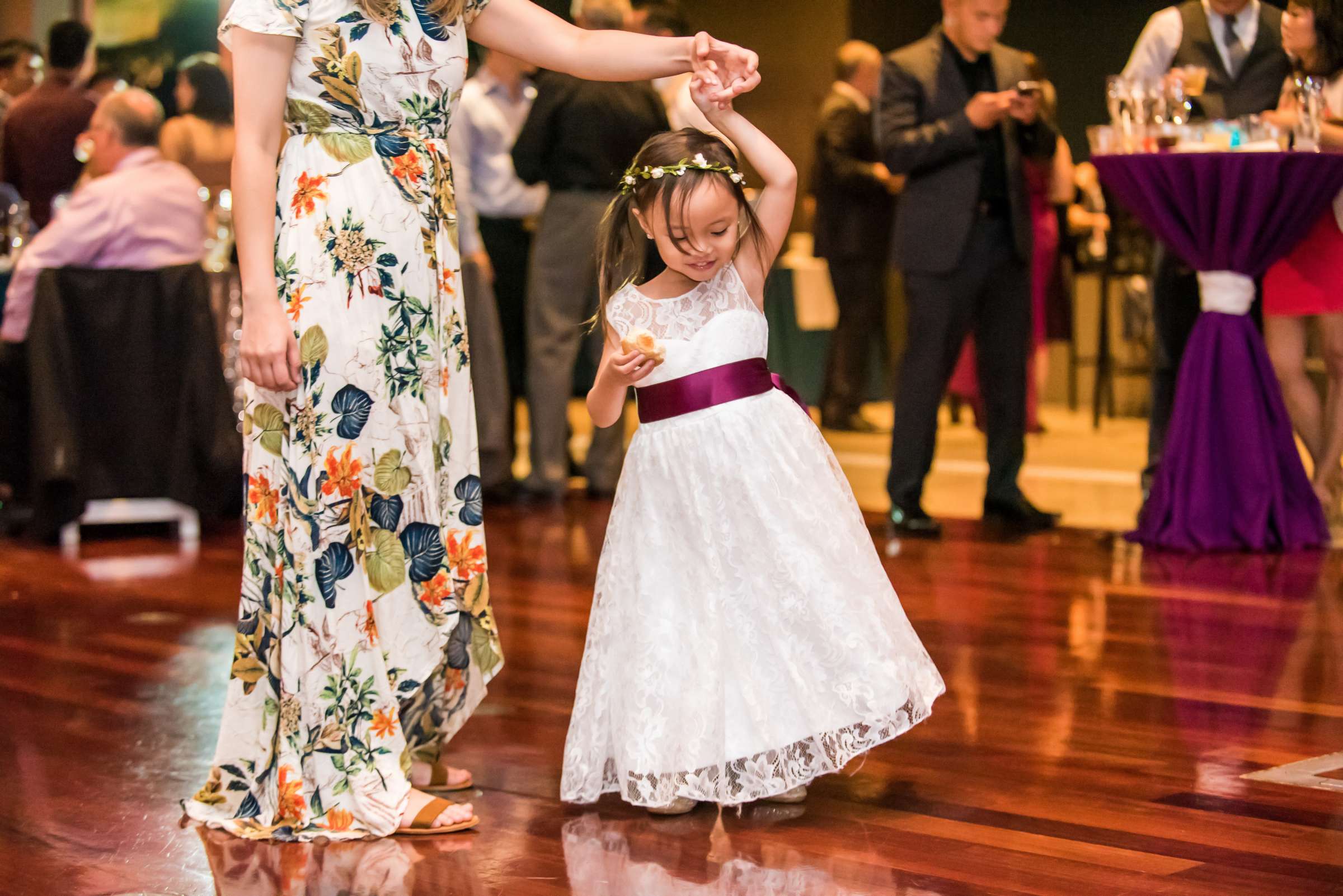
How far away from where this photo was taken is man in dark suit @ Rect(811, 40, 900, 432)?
7.79m

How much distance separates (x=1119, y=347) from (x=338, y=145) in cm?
657

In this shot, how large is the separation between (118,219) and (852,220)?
3.63 meters

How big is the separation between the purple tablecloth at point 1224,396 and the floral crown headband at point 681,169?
251 cm

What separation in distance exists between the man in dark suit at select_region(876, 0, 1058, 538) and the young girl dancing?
8.54 ft

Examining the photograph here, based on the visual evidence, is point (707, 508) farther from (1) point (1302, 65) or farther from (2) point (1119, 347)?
(2) point (1119, 347)

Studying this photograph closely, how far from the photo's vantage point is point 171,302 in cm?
553

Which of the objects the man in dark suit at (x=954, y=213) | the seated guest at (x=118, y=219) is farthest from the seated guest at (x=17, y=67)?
the man in dark suit at (x=954, y=213)

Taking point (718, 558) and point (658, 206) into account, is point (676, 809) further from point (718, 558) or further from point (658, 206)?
point (658, 206)

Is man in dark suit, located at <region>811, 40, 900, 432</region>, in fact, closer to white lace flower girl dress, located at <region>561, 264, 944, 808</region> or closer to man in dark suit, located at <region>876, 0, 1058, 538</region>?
man in dark suit, located at <region>876, 0, 1058, 538</region>

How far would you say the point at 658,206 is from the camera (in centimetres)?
254

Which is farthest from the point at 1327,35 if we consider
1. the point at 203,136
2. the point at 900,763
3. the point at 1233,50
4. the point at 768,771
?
the point at 203,136

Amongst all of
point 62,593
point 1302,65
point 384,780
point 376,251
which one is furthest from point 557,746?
point 1302,65

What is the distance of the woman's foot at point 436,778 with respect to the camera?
8.86 ft

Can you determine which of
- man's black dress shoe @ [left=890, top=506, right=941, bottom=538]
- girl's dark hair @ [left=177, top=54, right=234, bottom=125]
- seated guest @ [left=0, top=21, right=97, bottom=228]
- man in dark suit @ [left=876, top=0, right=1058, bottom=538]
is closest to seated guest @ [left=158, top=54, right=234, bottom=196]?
girl's dark hair @ [left=177, top=54, right=234, bottom=125]
